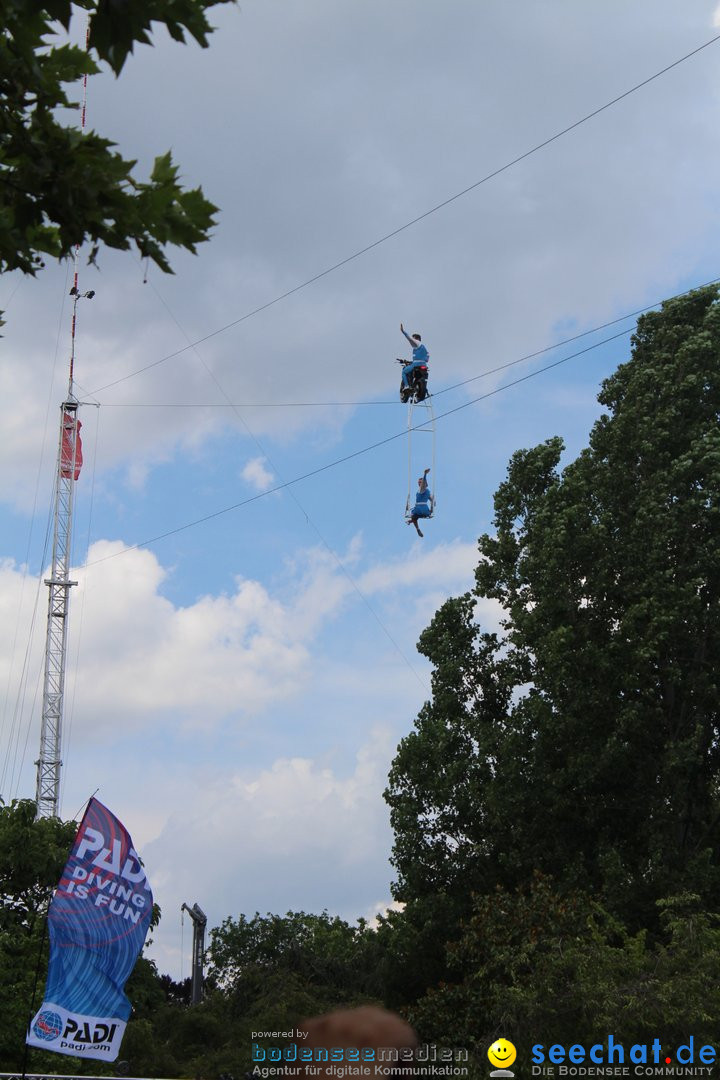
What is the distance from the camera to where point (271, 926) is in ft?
110

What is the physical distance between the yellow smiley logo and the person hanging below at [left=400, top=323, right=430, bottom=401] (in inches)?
387

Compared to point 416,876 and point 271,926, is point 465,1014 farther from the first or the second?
point 271,926

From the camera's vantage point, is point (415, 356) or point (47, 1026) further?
point (415, 356)

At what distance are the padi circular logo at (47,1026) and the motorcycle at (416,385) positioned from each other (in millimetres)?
10882

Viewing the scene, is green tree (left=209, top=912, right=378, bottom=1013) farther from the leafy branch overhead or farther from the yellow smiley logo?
the leafy branch overhead

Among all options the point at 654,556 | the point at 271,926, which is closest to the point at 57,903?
the point at 654,556

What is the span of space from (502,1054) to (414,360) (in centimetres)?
1046

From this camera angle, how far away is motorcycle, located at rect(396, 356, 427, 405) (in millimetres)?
18047

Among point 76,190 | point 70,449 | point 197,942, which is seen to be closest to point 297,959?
point 197,942

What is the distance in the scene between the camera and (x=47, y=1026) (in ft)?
34.0

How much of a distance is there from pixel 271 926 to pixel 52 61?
105 feet

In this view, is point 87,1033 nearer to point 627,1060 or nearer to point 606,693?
point 627,1060

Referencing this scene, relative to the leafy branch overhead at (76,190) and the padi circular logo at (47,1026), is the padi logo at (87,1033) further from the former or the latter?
the leafy branch overhead at (76,190)

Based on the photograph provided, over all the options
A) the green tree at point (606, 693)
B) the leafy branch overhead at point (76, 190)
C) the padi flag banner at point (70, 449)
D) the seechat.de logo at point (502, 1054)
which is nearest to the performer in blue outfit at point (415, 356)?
the green tree at point (606, 693)
